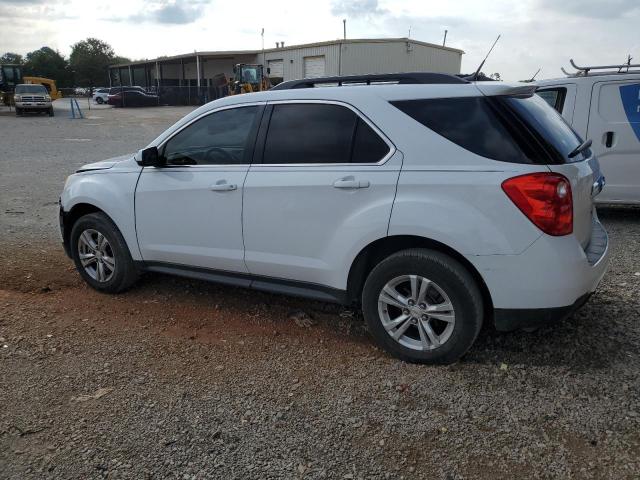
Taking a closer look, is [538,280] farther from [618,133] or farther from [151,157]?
[618,133]

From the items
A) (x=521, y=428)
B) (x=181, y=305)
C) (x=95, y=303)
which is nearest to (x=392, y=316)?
(x=521, y=428)

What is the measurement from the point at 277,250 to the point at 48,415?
1731mm

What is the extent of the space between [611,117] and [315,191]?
5075 mm

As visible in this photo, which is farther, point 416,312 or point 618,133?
point 618,133

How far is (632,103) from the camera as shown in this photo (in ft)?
22.0

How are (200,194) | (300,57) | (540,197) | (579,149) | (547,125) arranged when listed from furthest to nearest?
1. (300,57)
2. (200,194)
3. (579,149)
4. (547,125)
5. (540,197)

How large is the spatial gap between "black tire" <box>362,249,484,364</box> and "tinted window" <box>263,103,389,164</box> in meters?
0.69

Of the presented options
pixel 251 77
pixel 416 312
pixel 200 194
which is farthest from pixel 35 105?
pixel 416 312

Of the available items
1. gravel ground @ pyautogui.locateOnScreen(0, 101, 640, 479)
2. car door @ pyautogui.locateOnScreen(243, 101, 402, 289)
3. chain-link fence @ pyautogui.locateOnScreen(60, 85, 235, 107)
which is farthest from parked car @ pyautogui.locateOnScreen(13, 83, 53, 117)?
car door @ pyautogui.locateOnScreen(243, 101, 402, 289)

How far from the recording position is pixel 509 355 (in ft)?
11.8

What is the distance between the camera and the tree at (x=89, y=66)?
93.9 metres

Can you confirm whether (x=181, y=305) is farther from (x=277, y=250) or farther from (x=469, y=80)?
(x=469, y=80)

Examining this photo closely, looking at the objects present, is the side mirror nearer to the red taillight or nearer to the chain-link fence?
the red taillight

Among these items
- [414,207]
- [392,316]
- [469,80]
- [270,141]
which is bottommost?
[392,316]
